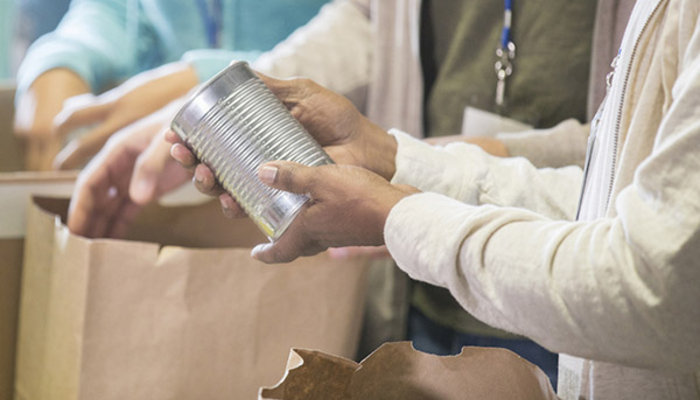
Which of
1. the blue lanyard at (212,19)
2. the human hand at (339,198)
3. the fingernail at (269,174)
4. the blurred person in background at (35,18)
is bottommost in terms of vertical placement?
the blurred person in background at (35,18)

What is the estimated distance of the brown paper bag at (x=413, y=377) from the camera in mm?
580

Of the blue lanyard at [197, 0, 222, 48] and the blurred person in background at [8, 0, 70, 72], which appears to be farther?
the blurred person in background at [8, 0, 70, 72]

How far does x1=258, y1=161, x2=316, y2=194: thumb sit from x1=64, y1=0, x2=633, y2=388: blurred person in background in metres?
0.36

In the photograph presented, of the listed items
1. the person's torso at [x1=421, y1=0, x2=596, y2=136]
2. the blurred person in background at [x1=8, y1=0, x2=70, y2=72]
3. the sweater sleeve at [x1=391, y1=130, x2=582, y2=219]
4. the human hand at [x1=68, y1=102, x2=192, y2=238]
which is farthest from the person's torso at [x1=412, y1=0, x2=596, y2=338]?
the blurred person in background at [x1=8, y1=0, x2=70, y2=72]

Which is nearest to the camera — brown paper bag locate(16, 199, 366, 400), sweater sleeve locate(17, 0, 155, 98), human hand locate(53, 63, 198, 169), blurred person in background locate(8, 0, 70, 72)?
brown paper bag locate(16, 199, 366, 400)

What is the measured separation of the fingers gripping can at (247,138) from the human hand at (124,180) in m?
0.30

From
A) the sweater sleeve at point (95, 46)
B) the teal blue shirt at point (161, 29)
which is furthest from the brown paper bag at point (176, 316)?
the teal blue shirt at point (161, 29)

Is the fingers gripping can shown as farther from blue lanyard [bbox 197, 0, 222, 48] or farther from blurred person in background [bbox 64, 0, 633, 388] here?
blue lanyard [bbox 197, 0, 222, 48]

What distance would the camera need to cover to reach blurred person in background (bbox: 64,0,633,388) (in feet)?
2.98

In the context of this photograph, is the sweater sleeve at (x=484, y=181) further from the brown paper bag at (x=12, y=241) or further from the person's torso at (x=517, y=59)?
the brown paper bag at (x=12, y=241)

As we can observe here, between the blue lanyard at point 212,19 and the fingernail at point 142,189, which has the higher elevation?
the blue lanyard at point 212,19

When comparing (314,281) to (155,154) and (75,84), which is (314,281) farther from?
(75,84)

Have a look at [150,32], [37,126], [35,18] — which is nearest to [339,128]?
[37,126]

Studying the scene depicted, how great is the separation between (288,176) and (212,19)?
42.5 inches
